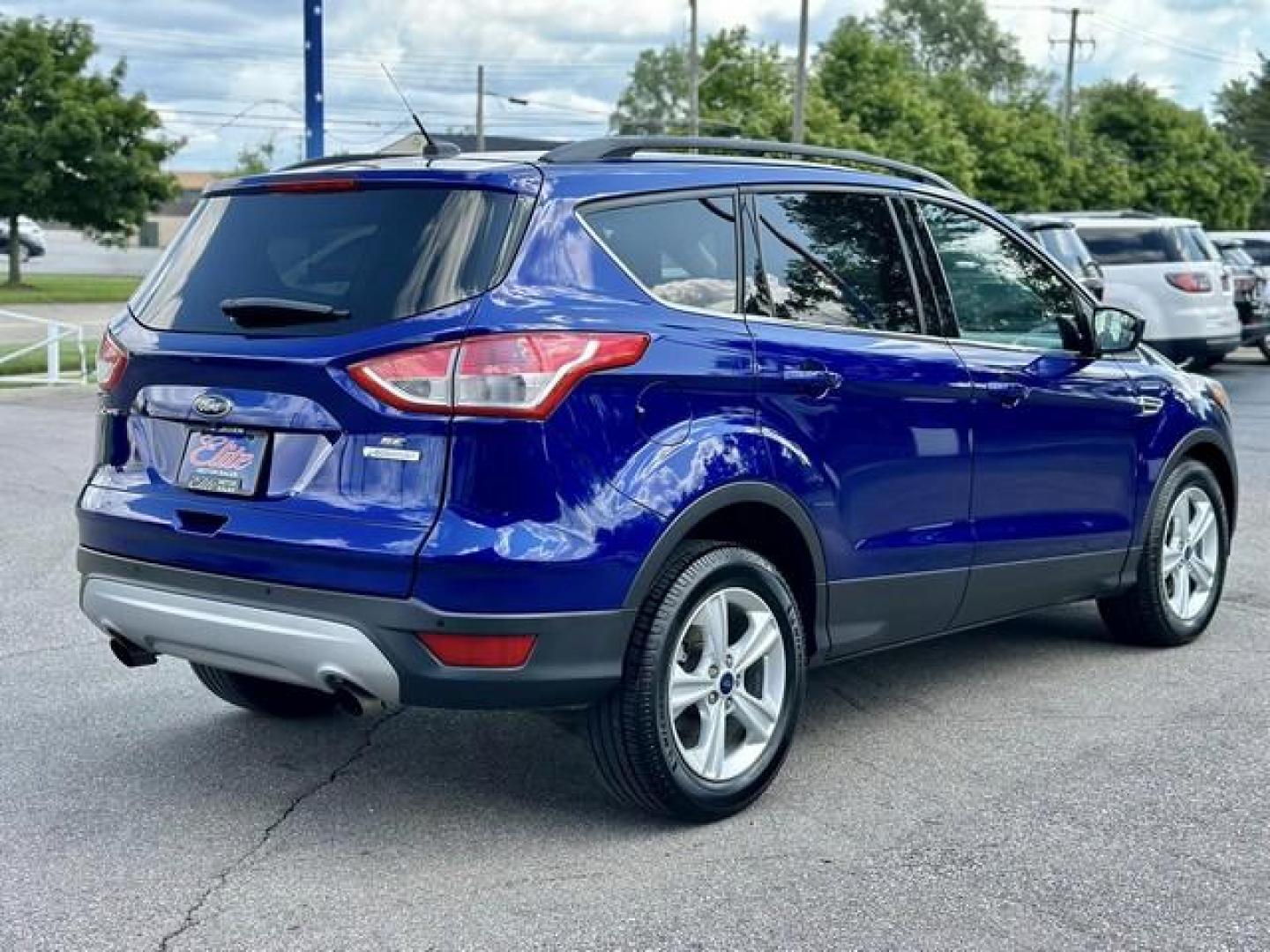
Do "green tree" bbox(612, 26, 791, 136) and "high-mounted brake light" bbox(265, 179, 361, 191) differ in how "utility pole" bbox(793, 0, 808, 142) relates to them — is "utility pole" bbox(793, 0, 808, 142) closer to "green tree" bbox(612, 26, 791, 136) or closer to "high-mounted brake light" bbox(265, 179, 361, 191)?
"green tree" bbox(612, 26, 791, 136)

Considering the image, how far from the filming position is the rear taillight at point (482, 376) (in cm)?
418

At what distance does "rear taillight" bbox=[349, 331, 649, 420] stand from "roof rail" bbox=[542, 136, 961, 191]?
69cm

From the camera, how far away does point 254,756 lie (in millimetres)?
5363

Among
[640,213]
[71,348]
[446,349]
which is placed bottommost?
[71,348]

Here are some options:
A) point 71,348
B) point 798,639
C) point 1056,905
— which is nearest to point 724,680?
point 798,639

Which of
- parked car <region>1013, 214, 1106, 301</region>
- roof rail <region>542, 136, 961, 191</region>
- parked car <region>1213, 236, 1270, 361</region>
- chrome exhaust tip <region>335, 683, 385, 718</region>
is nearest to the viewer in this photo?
chrome exhaust tip <region>335, 683, 385, 718</region>

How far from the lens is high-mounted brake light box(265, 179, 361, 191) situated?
184 inches

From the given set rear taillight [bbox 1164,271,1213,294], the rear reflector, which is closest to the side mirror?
the rear reflector

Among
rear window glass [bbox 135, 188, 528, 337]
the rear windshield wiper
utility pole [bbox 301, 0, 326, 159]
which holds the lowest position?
the rear windshield wiper

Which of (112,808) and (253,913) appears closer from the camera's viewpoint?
(253,913)

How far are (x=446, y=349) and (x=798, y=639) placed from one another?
1408 mm

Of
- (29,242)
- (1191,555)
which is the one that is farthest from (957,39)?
(1191,555)

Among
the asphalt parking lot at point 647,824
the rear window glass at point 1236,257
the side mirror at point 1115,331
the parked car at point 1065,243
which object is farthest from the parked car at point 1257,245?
the asphalt parking lot at point 647,824

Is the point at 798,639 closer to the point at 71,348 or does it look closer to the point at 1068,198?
the point at 71,348
